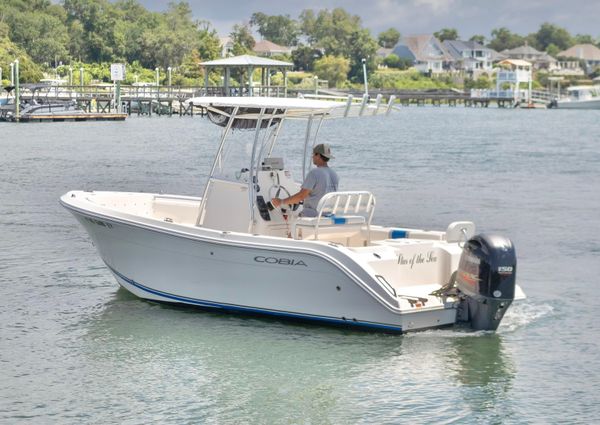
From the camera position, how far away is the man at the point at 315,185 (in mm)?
13617

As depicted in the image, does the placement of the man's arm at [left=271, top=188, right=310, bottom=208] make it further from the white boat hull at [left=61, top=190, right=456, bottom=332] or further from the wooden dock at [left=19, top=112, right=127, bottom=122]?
the wooden dock at [left=19, top=112, right=127, bottom=122]

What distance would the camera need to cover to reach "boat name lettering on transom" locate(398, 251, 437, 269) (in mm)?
13094

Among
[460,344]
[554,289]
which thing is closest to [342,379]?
[460,344]

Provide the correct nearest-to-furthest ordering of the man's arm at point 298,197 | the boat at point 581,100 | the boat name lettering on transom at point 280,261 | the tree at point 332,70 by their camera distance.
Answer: the boat name lettering on transom at point 280,261, the man's arm at point 298,197, the boat at point 581,100, the tree at point 332,70

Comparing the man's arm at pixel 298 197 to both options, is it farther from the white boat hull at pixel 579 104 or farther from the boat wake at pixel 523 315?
the white boat hull at pixel 579 104

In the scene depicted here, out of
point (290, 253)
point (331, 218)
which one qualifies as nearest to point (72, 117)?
point (331, 218)

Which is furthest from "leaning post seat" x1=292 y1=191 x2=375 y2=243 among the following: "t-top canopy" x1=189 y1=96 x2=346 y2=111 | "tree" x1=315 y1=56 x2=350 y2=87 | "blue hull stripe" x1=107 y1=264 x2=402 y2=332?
"tree" x1=315 y1=56 x2=350 y2=87

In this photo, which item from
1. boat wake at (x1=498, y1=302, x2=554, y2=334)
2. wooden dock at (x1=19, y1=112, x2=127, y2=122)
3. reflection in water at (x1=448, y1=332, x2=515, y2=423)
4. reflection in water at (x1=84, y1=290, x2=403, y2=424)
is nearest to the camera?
reflection in water at (x1=84, y1=290, x2=403, y2=424)

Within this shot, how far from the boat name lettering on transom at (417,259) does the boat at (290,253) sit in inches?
0.4

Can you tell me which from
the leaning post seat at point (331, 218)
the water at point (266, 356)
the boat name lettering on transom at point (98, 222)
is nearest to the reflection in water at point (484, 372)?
the water at point (266, 356)

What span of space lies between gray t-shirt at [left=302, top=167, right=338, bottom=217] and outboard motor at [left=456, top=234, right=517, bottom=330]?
1.87 metres

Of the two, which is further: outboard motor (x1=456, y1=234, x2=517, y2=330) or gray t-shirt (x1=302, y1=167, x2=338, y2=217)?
gray t-shirt (x1=302, y1=167, x2=338, y2=217)

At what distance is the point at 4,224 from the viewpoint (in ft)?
75.7

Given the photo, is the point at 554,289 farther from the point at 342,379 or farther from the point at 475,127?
the point at 475,127
